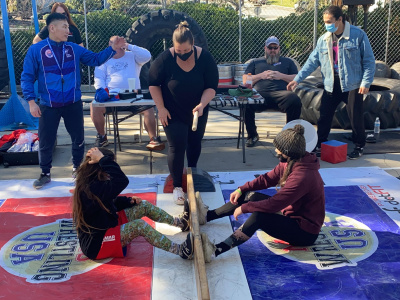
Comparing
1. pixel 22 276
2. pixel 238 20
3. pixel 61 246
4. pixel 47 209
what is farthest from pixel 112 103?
pixel 238 20

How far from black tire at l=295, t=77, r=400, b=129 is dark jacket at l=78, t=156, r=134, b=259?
15.0 ft

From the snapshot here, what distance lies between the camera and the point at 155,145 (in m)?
6.61

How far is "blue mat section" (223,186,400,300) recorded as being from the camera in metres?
3.23

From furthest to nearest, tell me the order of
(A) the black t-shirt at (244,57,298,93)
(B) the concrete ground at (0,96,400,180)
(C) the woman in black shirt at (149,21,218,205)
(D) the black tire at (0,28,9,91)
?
(D) the black tire at (0,28,9,91) < (A) the black t-shirt at (244,57,298,93) < (B) the concrete ground at (0,96,400,180) < (C) the woman in black shirt at (149,21,218,205)

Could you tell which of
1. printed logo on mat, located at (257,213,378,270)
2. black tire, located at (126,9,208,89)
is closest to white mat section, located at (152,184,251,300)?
printed logo on mat, located at (257,213,378,270)

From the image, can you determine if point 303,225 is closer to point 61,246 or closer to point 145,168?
point 61,246

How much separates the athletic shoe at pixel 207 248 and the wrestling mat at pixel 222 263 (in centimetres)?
9

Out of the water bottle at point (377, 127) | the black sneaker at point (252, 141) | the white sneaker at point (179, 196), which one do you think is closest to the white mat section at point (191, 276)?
the white sneaker at point (179, 196)

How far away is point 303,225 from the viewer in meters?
3.58

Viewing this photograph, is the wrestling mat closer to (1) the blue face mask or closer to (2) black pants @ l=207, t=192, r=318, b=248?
(2) black pants @ l=207, t=192, r=318, b=248

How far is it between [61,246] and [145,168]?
7.05 ft

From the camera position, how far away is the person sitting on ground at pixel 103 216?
11.2 feet

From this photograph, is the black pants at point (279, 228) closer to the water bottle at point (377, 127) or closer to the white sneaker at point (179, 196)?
the white sneaker at point (179, 196)

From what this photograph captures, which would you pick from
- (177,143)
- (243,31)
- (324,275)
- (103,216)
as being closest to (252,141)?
(177,143)
